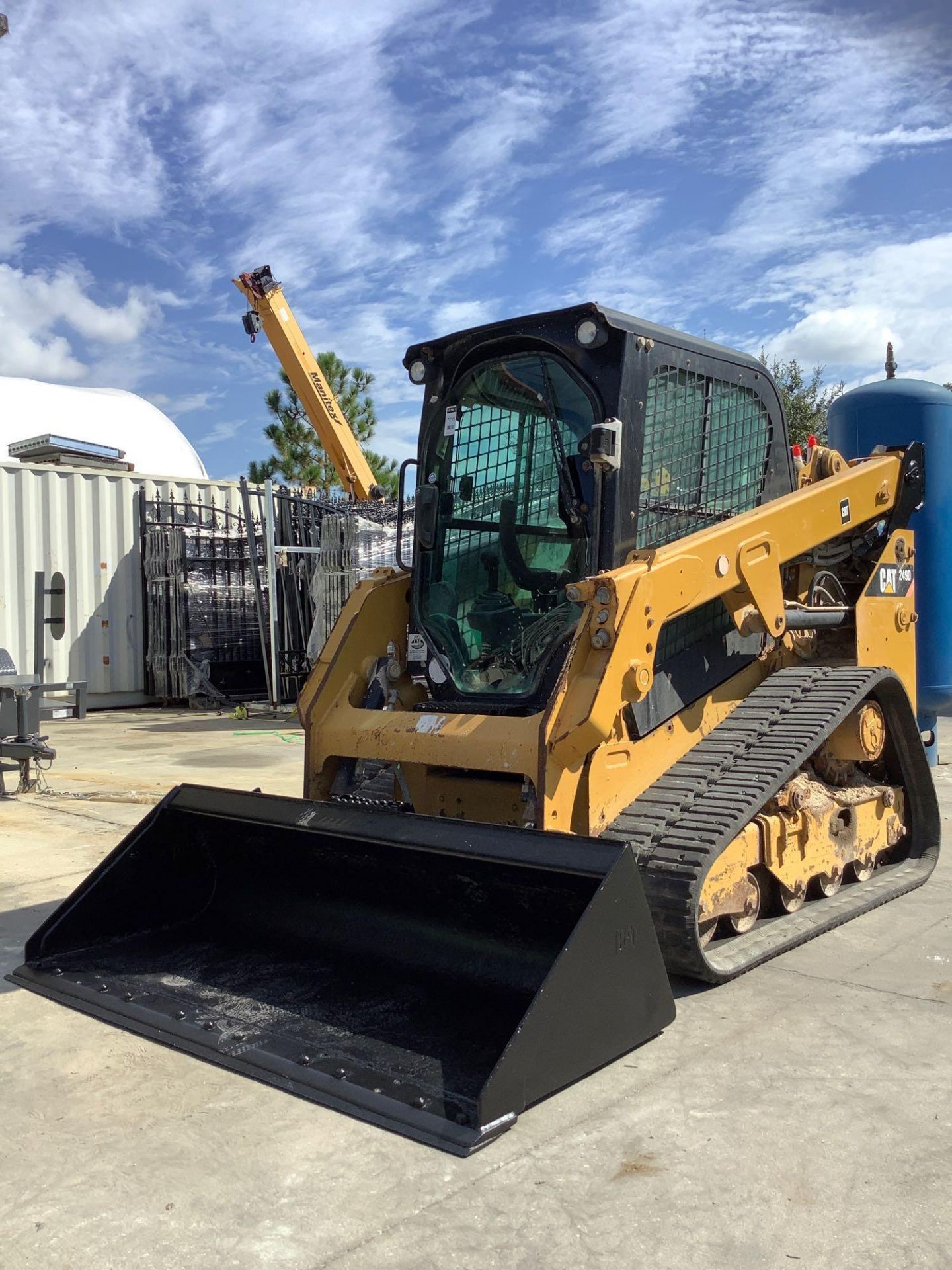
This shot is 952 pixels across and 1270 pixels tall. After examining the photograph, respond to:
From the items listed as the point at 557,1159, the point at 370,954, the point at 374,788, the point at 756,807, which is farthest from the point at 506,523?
the point at 557,1159

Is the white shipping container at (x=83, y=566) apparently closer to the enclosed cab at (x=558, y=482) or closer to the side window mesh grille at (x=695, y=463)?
the enclosed cab at (x=558, y=482)

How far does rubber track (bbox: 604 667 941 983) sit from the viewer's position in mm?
3945

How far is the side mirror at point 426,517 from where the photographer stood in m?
5.23

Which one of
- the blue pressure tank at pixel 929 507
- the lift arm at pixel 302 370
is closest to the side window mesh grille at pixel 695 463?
the blue pressure tank at pixel 929 507

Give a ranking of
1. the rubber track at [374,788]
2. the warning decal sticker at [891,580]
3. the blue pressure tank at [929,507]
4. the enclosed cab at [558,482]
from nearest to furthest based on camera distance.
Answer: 1. the enclosed cab at [558,482]
2. the rubber track at [374,788]
3. the warning decal sticker at [891,580]
4. the blue pressure tank at [929,507]

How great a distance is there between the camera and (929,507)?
7.01 m

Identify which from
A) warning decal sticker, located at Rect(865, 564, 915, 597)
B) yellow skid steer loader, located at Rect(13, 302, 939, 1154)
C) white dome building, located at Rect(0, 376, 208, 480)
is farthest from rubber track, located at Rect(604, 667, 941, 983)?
white dome building, located at Rect(0, 376, 208, 480)

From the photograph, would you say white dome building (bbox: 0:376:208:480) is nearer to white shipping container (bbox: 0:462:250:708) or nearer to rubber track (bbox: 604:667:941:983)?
white shipping container (bbox: 0:462:250:708)

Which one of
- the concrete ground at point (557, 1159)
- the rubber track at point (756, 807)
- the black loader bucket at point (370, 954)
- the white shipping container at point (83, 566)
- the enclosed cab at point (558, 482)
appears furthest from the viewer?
the white shipping container at point (83, 566)

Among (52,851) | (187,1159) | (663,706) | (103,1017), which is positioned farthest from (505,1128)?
(52,851)

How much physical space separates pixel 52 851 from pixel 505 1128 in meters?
4.53

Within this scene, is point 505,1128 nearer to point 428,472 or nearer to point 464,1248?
point 464,1248

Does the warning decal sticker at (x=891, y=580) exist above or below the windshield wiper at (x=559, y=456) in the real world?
below

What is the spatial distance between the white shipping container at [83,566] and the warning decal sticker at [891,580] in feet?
37.8
